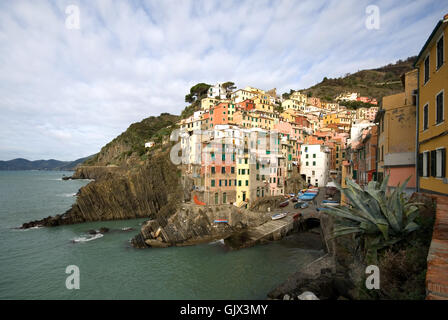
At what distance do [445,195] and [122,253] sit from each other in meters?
27.4

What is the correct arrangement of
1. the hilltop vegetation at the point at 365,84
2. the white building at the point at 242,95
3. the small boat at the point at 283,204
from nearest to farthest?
the small boat at the point at 283,204, the white building at the point at 242,95, the hilltop vegetation at the point at 365,84

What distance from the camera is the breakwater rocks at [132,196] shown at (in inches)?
1544

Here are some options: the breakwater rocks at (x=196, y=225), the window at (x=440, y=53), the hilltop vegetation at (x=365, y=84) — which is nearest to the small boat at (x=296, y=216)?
the breakwater rocks at (x=196, y=225)

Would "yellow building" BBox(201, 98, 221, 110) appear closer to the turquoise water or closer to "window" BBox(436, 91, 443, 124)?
the turquoise water

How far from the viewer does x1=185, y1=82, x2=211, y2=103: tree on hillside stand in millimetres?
95975

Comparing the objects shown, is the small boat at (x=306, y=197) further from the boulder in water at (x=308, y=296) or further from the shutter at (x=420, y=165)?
the boulder in water at (x=308, y=296)

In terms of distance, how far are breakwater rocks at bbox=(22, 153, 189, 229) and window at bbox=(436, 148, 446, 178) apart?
32.5m

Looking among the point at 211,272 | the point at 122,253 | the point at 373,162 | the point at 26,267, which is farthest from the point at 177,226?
the point at 373,162

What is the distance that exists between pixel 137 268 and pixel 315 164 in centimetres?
4154

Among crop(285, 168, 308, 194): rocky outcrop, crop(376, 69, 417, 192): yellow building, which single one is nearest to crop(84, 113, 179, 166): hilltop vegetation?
crop(285, 168, 308, 194): rocky outcrop

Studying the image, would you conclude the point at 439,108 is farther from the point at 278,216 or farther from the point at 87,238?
the point at 87,238

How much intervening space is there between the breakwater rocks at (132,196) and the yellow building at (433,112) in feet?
105

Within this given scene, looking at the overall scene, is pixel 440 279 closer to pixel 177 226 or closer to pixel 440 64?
pixel 440 64
